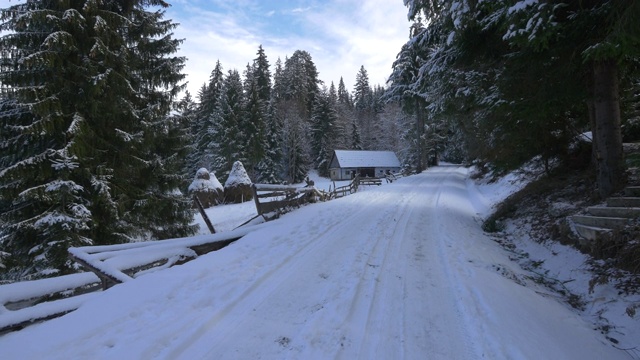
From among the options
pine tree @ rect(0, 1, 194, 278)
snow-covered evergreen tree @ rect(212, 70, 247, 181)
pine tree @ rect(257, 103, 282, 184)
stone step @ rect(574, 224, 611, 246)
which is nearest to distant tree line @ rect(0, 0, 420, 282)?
pine tree @ rect(0, 1, 194, 278)

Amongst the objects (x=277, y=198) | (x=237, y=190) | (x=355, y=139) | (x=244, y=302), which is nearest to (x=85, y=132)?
(x=277, y=198)

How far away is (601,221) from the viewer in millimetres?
5066

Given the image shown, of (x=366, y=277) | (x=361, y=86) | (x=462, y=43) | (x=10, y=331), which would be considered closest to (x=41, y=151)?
(x=10, y=331)

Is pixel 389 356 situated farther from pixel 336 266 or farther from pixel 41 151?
pixel 41 151

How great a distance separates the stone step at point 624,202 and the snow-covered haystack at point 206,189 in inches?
966

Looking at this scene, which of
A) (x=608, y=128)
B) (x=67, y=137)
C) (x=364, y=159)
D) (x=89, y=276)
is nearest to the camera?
(x=89, y=276)

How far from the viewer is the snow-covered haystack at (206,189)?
25.4 metres

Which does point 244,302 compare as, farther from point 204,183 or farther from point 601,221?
point 204,183

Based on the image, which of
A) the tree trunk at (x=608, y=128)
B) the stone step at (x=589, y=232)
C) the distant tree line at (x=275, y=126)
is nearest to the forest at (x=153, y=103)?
the tree trunk at (x=608, y=128)

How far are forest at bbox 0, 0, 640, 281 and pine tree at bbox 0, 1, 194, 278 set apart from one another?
0.11ft

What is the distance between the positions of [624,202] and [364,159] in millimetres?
47656

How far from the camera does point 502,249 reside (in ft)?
22.4

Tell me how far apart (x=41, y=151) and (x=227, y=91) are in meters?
34.3

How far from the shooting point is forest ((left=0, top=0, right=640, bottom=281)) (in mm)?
6137
